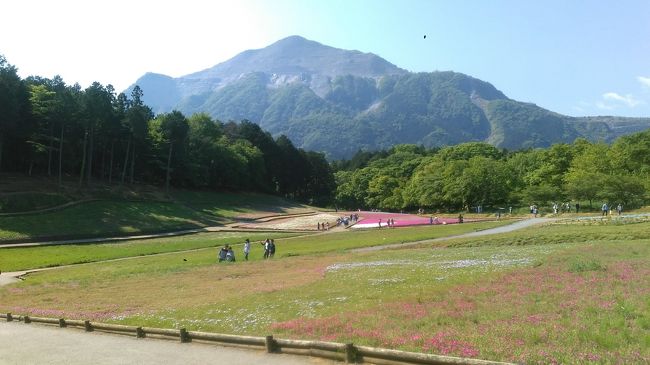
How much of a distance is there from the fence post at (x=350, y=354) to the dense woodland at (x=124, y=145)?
82.4 metres

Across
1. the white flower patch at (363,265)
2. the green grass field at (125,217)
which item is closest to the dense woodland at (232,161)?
the green grass field at (125,217)

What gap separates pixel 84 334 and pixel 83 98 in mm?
79259

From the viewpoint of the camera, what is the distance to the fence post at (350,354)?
10.5 meters

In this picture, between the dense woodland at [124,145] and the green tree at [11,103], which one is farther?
the dense woodland at [124,145]

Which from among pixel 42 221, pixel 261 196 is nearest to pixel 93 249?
pixel 42 221

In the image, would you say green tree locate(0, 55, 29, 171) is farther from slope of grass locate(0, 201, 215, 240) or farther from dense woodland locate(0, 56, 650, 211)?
slope of grass locate(0, 201, 215, 240)

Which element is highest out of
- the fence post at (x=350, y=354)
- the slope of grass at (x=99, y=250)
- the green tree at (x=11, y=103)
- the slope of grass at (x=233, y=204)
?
the green tree at (x=11, y=103)

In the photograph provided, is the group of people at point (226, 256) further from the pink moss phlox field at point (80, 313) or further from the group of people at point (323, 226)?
the group of people at point (323, 226)

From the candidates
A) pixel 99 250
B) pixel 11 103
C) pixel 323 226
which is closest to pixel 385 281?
pixel 99 250

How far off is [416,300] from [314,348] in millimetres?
6171

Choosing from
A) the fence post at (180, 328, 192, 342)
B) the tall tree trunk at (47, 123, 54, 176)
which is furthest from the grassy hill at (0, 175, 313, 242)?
the fence post at (180, 328, 192, 342)

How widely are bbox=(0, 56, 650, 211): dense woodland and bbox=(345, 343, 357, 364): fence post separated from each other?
76695 mm

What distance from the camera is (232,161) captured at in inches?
4823

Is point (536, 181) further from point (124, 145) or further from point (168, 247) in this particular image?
point (124, 145)
